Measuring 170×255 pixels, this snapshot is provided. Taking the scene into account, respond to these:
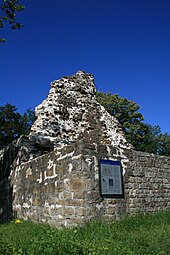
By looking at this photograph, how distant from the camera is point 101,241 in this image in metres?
4.54

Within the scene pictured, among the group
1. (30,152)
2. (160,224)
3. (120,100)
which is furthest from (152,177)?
(120,100)

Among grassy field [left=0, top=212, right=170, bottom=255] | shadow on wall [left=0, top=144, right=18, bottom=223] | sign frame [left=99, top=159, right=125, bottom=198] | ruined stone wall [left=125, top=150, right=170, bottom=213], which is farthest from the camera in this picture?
shadow on wall [left=0, top=144, right=18, bottom=223]

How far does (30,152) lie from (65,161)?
3086 millimetres

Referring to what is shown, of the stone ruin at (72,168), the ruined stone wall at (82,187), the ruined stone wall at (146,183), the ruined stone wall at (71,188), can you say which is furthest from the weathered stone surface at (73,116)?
the ruined stone wall at (146,183)

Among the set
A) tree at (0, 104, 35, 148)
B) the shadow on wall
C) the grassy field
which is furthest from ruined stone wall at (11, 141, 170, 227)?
tree at (0, 104, 35, 148)

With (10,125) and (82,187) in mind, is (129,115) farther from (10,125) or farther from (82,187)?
(82,187)

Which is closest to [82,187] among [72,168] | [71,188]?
[71,188]

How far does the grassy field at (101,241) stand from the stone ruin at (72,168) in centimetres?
60

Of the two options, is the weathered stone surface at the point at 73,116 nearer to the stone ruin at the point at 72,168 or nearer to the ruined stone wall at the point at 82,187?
the stone ruin at the point at 72,168

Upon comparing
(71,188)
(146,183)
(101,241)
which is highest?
(146,183)

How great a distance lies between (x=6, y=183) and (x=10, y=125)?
17154 millimetres

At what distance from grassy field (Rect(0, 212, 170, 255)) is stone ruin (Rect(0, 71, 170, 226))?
0.60 m

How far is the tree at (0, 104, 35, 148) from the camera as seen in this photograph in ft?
87.5

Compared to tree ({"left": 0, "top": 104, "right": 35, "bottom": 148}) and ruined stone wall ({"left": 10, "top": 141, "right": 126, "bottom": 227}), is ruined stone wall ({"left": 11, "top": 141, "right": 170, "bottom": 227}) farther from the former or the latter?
tree ({"left": 0, "top": 104, "right": 35, "bottom": 148})
